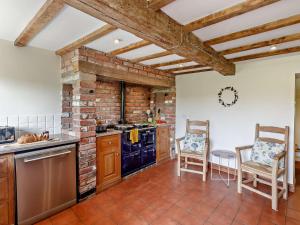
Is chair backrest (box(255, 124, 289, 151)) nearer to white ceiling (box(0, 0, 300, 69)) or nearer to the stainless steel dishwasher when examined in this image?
white ceiling (box(0, 0, 300, 69))

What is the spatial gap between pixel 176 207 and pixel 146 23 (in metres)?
2.21

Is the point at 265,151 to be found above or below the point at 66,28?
below

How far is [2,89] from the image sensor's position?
216cm

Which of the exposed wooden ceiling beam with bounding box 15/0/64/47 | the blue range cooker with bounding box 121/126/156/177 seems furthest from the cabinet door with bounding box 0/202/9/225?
the exposed wooden ceiling beam with bounding box 15/0/64/47

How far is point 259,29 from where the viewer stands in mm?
1750

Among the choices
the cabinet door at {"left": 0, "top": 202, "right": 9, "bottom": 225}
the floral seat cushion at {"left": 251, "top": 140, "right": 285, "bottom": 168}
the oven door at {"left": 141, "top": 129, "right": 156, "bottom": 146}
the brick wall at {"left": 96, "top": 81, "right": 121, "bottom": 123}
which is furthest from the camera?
the oven door at {"left": 141, "top": 129, "right": 156, "bottom": 146}

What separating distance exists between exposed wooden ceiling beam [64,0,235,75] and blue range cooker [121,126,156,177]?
70.9 inches

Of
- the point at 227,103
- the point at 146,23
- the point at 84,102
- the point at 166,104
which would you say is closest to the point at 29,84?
the point at 84,102

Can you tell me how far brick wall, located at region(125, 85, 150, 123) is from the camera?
13.0 ft

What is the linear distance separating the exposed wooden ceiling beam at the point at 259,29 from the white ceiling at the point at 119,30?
6 centimetres

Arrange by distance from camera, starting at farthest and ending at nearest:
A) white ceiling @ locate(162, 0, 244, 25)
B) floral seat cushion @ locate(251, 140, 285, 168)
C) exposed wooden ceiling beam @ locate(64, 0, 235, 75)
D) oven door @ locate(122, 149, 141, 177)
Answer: oven door @ locate(122, 149, 141, 177) → floral seat cushion @ locate(251, 140, 285, 168) → white ceiling @ locate(162, 0, 244, 25) → exposed wooden ceiling beam @ locate(64, 0, 235, 75)

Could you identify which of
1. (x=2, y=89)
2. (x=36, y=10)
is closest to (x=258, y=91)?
(x=36, y=10)

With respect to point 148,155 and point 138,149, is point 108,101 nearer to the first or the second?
point 138,149

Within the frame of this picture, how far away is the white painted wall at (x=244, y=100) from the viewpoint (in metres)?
2.77
